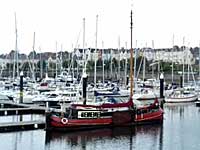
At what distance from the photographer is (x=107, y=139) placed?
33.3m

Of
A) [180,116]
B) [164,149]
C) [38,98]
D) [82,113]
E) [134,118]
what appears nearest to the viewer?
[164,149]

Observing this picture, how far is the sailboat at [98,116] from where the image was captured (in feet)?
116

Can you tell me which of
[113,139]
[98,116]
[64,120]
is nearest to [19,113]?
[64,120]

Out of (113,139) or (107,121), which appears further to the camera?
(107,121)

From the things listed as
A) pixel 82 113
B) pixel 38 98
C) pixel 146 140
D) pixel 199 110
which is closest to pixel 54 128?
pixel 82 113

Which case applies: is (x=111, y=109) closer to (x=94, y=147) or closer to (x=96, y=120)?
(x=96, y=120)

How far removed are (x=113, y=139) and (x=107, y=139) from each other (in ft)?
1.50

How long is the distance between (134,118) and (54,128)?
777cm

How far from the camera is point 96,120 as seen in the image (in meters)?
36.9

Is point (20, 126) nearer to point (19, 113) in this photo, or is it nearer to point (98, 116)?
point (98, 116)

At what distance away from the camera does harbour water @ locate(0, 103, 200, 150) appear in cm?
3083

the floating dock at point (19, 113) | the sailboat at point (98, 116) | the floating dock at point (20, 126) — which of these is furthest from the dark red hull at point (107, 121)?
the floating dock at point (19, 113)

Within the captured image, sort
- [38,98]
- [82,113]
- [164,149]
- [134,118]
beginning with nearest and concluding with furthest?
[164,149]
[82,113]
[134,118]
[38,98]

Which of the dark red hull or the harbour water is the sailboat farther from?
the harbour water
